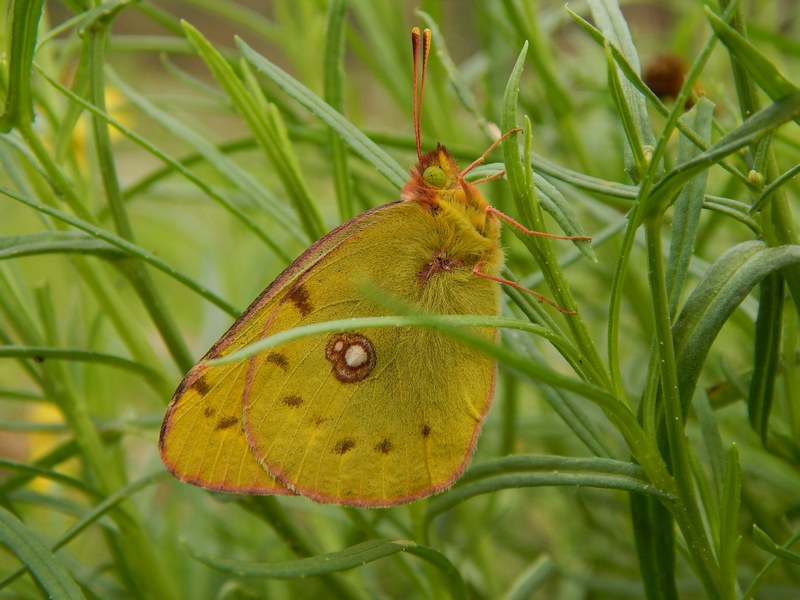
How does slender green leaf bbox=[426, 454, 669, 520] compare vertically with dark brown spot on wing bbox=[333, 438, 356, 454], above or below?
below

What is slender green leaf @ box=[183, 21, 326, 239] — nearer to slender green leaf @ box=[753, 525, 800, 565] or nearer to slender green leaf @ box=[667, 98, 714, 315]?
slender green leaf @ box=[667, 98, 714, 315]

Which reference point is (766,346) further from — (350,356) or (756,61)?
(350,356)

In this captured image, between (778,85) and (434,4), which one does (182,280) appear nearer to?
(778,85)

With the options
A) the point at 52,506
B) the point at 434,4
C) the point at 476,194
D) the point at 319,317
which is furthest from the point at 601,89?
the point at 52,506

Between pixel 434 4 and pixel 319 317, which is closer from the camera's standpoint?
pixel 319 317

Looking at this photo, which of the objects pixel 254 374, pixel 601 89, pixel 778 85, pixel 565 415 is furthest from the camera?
pixel 601 89

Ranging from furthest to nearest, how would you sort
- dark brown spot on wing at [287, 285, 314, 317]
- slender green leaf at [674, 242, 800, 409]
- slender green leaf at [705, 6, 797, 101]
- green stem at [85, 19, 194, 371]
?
1. dark brown spot on wing at [287, 285, 314, 317]
2. green stem at [85, 19, 194, 371]
3. slender green leaf at [674, 242, 800, 409]
4. slender green leaf at [705, 6, 797, 101]

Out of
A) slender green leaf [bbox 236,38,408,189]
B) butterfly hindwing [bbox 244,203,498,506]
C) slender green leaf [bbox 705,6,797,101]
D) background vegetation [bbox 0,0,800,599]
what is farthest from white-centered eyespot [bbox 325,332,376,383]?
slender green leaf [bbox 705,6,797,101]
